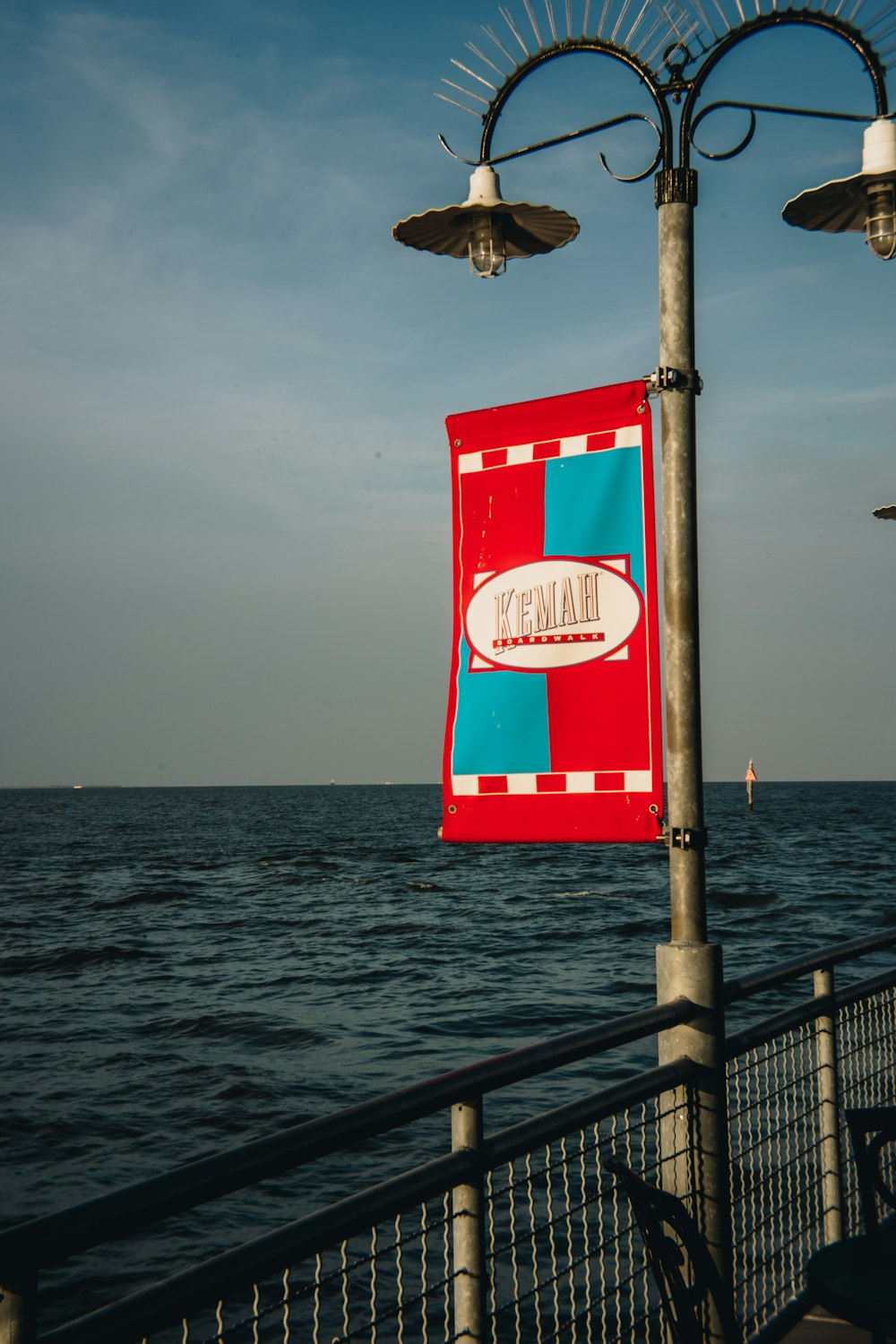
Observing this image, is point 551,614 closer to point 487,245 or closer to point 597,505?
point 597,505

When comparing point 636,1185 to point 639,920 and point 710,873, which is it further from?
point 710,873

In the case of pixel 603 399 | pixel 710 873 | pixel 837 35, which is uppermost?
pixel 837 35

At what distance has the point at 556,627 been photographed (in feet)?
15.1

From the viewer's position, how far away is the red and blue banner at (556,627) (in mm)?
4504

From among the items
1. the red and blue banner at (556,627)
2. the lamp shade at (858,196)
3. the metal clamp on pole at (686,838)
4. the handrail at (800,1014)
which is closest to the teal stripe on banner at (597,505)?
the red and blue banner at (556,627)

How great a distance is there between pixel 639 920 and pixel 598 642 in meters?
32.3

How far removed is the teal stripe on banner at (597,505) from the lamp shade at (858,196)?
1.34 meters

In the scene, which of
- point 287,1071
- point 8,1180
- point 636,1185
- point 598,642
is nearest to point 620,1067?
point 287,1071

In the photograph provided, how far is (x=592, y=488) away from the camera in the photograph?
457cm

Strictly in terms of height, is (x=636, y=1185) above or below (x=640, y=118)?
below

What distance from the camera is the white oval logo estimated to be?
4.53 m

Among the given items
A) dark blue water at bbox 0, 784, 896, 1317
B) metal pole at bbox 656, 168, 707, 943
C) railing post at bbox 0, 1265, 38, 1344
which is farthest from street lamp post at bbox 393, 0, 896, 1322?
dark blue water at bbox 0, 784, 896, 1317

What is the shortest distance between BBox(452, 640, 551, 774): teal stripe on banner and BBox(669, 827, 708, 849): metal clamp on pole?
70cm

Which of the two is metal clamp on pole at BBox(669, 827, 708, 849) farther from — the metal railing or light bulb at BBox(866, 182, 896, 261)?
light bulb at BBox(866, 182, 896, 261)
